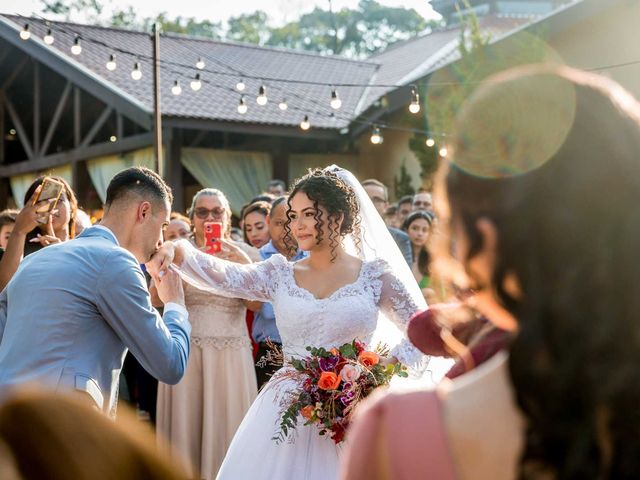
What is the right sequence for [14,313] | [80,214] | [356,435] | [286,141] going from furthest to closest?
[286,141] → [80,214] → [14,313] → [356,435]

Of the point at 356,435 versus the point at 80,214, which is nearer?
the point at 356,435

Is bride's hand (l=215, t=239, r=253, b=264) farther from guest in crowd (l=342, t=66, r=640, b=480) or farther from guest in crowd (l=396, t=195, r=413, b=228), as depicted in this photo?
guest in crowd (l=342, t=66, r=640, b=480)

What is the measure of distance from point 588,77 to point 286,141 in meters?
19.6

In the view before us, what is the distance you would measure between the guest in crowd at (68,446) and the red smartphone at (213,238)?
531 cm

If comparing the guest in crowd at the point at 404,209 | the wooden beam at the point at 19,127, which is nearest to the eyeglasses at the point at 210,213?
the guest in crowd at the point at 404,209

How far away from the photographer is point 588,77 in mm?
1580

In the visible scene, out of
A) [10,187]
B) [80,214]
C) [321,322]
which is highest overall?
[10,187]

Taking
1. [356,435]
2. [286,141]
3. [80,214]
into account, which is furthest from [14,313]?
[286,141]

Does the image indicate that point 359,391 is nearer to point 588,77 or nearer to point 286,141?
point 588,77

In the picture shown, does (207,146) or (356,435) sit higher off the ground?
(207,146)

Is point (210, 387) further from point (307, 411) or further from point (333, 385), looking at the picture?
point (333, 385)

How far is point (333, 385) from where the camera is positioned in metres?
4.53

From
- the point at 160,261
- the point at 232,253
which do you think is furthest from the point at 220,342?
the point at 160,261

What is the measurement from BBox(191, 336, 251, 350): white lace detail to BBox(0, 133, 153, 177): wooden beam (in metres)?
11.8
